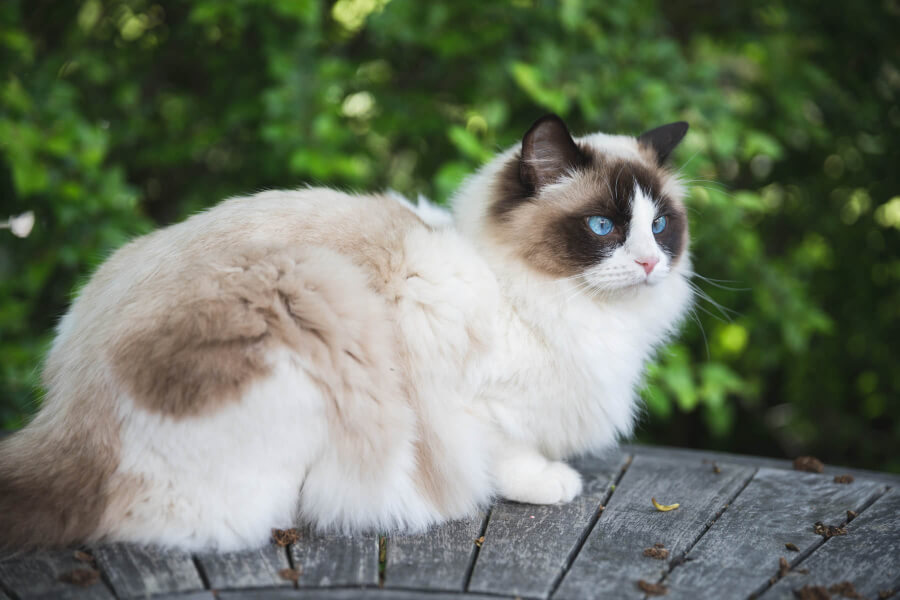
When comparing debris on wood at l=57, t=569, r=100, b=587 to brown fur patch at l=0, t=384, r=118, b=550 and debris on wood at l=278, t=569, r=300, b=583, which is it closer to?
brown fur patch at l=0, t=384, r=118, b=550

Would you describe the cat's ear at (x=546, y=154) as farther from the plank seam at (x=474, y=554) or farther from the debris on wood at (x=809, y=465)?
the debris on wood at (x=809, y=465)

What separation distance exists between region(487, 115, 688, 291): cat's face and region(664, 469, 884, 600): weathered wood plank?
663 millimetres

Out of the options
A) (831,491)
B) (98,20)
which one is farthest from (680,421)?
(98,20)

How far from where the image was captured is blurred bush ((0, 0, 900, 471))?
2.83m

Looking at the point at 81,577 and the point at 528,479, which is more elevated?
the point at 528,479

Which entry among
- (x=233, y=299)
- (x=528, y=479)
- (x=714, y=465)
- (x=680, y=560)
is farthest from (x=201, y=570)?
(x=714, y=465)

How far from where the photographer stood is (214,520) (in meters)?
1.56

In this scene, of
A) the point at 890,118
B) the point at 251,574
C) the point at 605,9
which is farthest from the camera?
the point at 890,118

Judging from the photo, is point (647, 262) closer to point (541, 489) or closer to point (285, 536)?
point (541, 489)

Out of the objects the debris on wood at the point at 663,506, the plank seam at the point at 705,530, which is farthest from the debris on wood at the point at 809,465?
the debris on wood at the point at 663,506

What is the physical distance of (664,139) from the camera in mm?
2203

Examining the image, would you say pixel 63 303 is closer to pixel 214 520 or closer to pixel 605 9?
pixel 214 520

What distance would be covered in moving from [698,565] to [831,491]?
748 mm

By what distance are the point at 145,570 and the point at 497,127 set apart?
7.32ft
